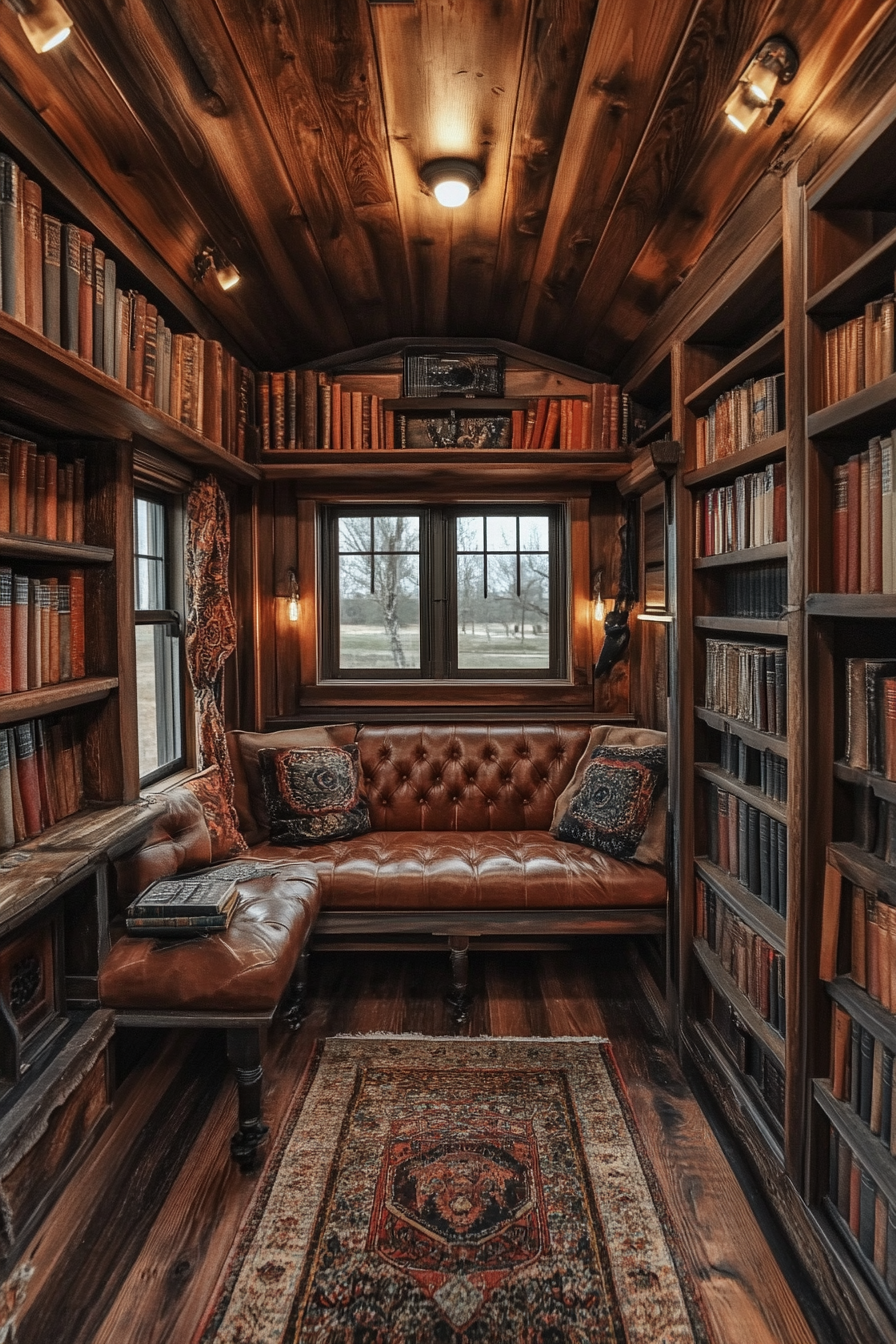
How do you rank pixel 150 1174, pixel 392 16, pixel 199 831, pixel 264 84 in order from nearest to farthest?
pixel 392 16
pixel 264 84
pixel 150 1174
pixel 199 831

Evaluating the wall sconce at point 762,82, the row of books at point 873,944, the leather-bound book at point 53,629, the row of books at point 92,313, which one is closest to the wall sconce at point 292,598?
the row of books at point 92,313

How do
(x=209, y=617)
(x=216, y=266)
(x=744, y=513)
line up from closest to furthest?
(x=744, y=513)
(x=216, y=266)
(x=209, y=617)

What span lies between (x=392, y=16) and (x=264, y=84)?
1.28 ft

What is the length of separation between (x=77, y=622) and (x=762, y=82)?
2295 mm

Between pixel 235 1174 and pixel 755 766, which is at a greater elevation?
pixel 755 766

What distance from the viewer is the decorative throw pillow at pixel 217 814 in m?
2.97

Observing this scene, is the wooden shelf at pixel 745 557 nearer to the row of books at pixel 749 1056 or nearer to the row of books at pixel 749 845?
the row of books at pixel 749 845

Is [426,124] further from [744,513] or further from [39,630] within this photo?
[39,630]

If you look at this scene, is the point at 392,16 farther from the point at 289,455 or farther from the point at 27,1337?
the point at 27,1337

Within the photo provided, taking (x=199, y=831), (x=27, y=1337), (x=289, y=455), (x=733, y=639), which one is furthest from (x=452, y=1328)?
(x=289, y=455)

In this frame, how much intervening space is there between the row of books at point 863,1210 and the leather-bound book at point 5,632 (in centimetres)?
226

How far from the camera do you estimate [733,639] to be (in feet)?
8.64

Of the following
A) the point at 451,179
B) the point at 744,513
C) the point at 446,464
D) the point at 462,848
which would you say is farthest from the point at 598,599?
the point at 451,179

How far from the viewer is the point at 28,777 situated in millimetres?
2160
